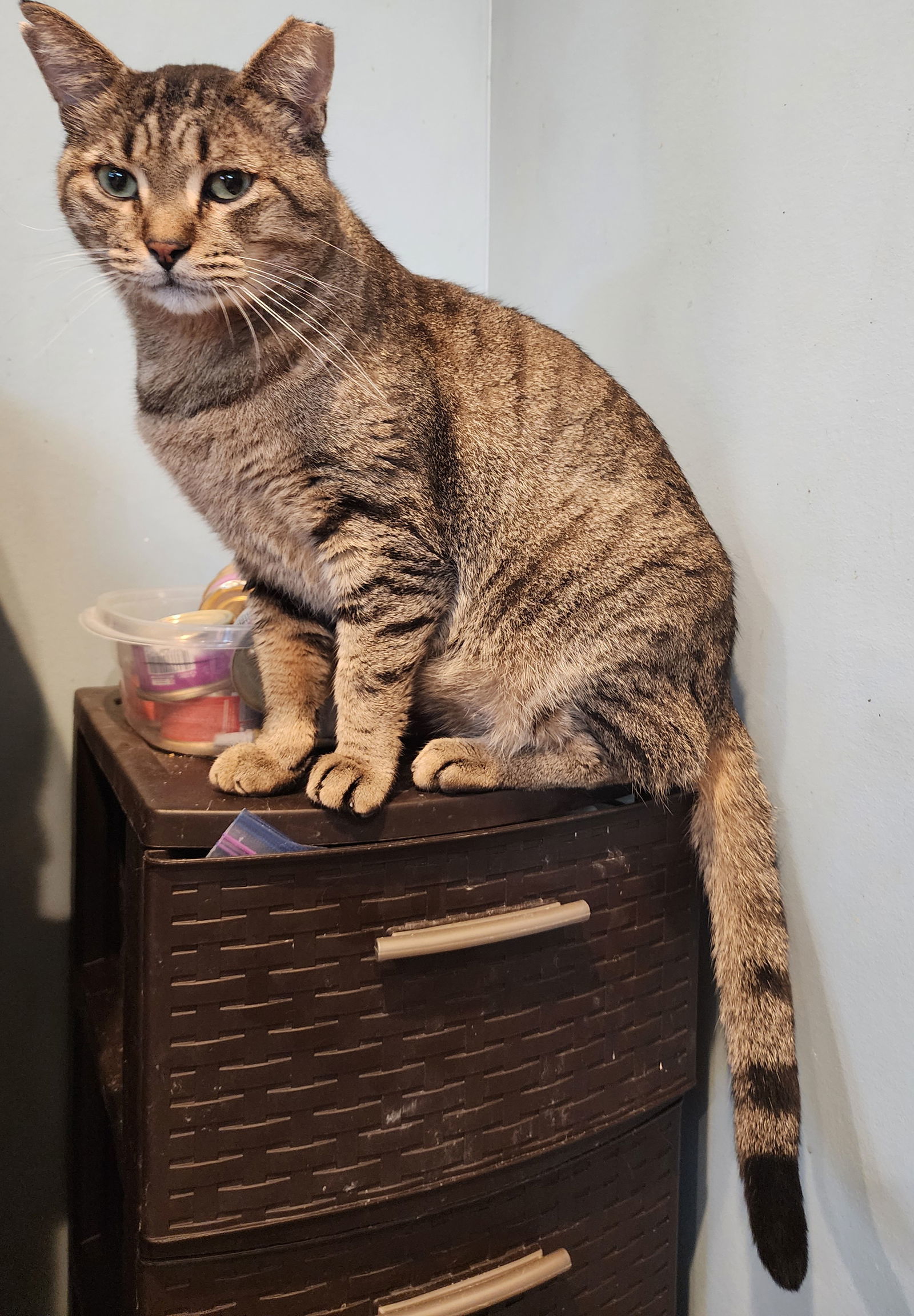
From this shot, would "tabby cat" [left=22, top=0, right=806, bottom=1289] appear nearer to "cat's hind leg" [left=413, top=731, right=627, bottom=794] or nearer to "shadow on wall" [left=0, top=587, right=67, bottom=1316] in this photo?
"cat's hind leg" [left=413, top=731, right=627, bottom=794]

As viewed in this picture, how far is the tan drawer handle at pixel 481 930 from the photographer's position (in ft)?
2.21

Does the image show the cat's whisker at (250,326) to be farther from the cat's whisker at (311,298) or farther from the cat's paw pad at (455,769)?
the cat's paw pad at (455,769)

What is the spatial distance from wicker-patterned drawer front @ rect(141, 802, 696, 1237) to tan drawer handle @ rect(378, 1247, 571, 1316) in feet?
0.38

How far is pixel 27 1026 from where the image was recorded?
1.26m

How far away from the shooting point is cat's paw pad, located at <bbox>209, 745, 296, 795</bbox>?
0.73 m

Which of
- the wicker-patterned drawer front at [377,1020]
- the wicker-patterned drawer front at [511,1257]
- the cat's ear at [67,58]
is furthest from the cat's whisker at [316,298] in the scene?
the wicker-patterned drawer front at [511,1257]

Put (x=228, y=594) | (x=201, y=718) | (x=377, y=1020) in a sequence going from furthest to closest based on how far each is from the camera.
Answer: (x=228, y=594) → (x=201, y=718) → (x=377, y=1020)

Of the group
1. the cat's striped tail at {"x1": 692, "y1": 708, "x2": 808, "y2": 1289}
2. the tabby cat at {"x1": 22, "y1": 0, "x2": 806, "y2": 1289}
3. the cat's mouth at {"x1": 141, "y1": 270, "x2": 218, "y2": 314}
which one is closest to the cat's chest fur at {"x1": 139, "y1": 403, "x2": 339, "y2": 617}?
the tabby cat at {"x1": 22, "y1": 0, "x2": 806, "y2": 1289}

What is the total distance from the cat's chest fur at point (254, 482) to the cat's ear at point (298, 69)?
1.01 feet

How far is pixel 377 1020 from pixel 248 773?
0.25 m

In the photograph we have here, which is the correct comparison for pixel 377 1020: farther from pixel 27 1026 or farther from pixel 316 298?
pixel 27 1026

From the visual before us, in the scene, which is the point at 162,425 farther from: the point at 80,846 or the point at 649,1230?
the point at 649,1230

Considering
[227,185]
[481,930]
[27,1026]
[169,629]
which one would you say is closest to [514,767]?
[481,930]

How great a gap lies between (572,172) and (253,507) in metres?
0.85
